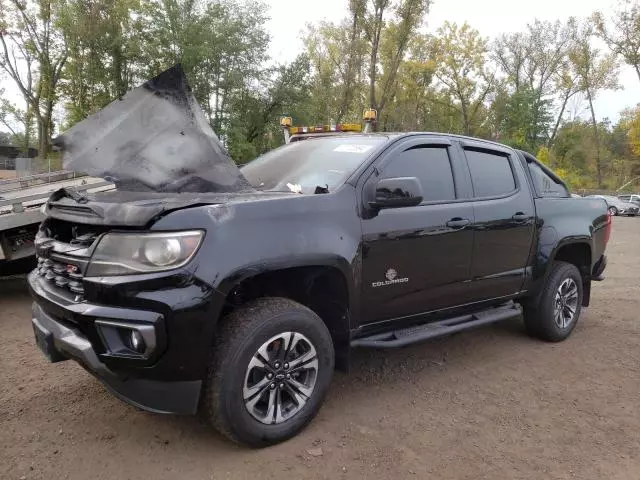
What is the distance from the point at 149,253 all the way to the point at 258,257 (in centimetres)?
54

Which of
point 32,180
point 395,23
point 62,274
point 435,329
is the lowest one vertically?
point 435,329

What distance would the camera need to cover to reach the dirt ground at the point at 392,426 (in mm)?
2719

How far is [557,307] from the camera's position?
16.1 ft

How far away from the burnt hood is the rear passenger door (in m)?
1.90

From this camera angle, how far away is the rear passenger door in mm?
4035

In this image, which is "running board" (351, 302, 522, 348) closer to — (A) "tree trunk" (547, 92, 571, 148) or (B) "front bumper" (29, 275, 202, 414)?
(B) "front bumper" (29, 275, 202, 414)

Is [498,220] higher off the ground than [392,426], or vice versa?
[498,220]

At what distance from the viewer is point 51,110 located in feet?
103

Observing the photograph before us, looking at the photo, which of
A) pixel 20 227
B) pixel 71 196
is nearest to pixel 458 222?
pixel 71 196

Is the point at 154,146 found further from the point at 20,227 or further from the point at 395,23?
the point at 395,23

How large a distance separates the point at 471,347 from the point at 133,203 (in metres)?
3.43

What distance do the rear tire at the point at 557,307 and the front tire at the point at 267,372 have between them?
8.72 feet

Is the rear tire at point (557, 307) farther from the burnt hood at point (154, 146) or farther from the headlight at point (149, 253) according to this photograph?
the headlight at point (149, 253)

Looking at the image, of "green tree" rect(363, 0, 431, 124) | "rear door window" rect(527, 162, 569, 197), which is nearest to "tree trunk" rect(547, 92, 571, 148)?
"green tree" rect(363, 0, 431, 124)
